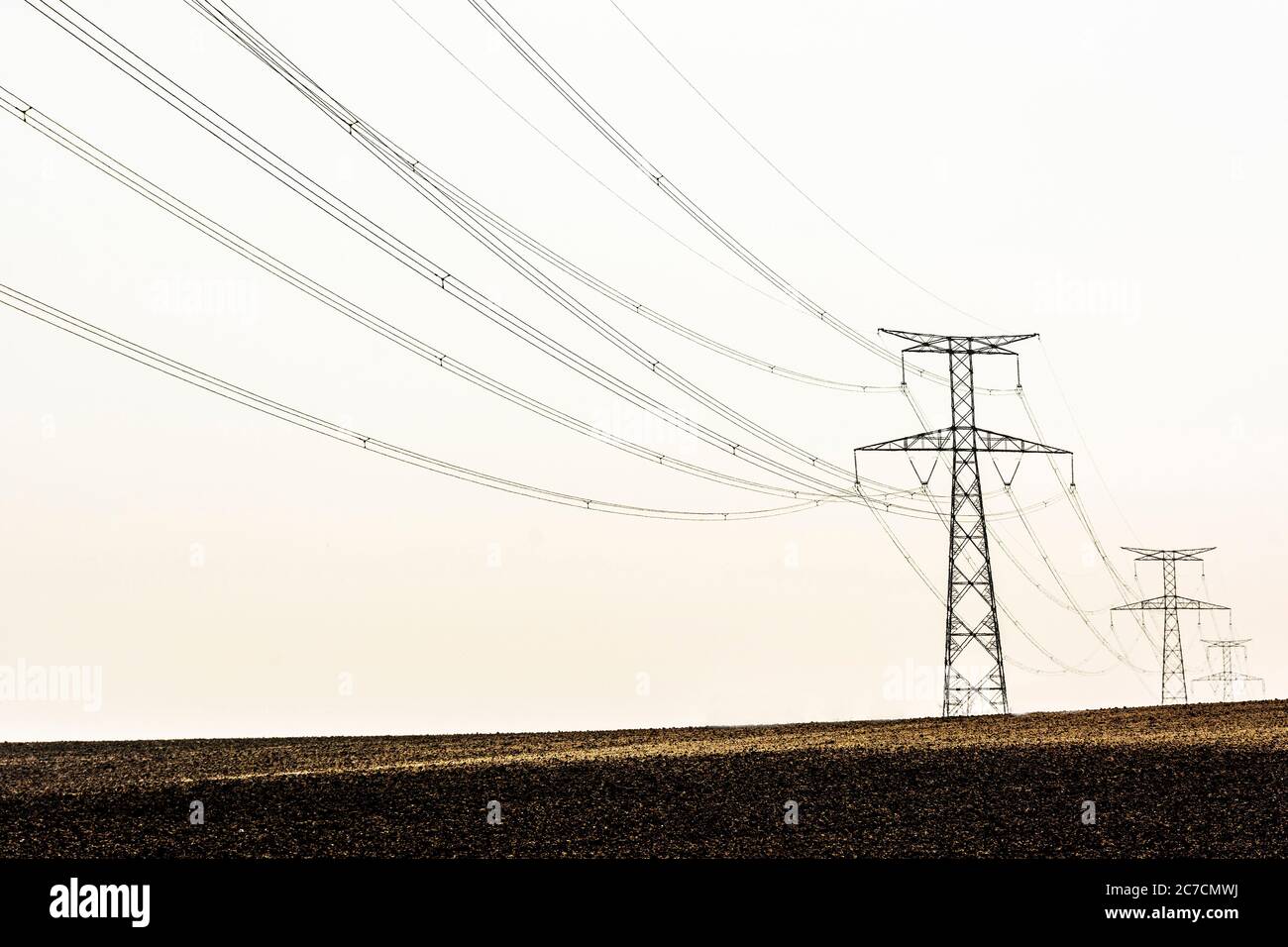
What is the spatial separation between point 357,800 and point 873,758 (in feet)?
31.0

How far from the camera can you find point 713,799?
2331 cm

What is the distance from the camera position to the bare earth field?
20844 mm

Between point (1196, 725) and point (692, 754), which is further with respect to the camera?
point (1196, 725)

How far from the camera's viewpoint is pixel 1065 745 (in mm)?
27188

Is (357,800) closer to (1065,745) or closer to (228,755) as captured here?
(228,755)

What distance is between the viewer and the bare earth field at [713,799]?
20844mm
